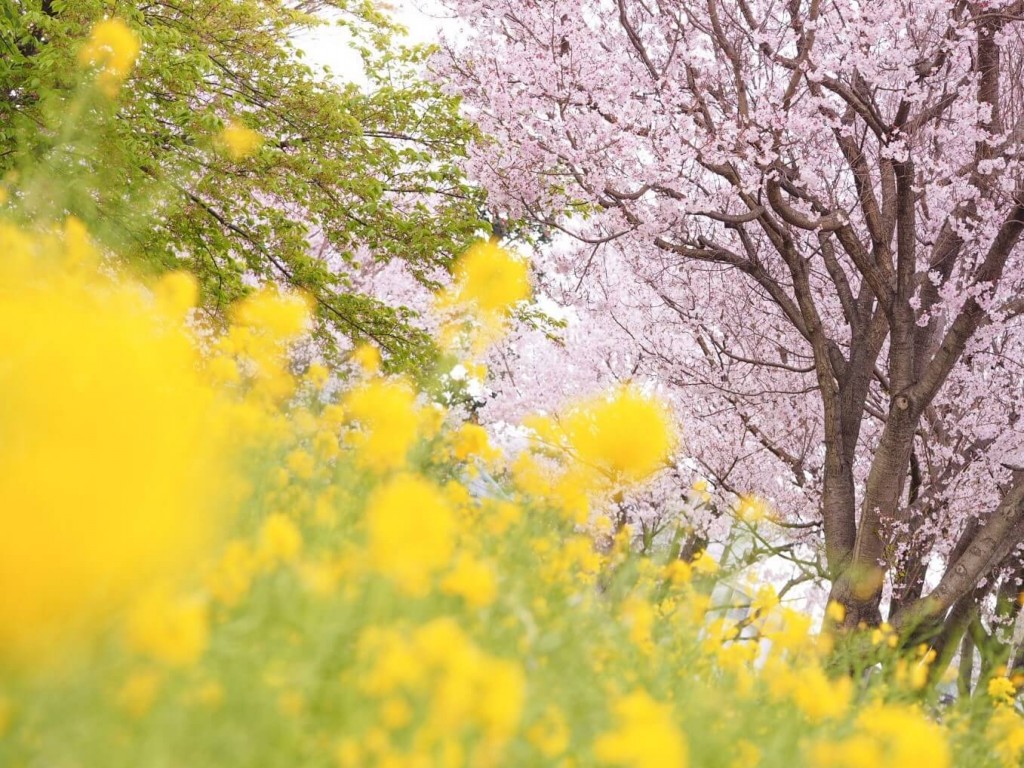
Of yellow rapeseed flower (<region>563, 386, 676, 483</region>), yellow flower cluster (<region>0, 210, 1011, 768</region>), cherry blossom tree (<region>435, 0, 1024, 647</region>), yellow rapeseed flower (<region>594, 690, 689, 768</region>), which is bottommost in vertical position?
yellow rapeseed flower (<region>594, 690, 689, 768</region>)

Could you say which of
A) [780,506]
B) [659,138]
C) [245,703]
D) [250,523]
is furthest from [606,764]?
[780,506]

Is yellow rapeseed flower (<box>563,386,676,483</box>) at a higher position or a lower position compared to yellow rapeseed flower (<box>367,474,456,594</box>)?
higher

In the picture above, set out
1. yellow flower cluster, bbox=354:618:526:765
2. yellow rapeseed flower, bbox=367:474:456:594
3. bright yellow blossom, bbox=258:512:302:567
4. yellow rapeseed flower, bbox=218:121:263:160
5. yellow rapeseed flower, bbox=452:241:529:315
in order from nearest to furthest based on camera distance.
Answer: yellow flower cluster, bbox=354:618:526:765
yellow rapeseed flower, bbox=367:474:456:594
bright yellow blossom, bbox=258:512:302:567
yellow rapeseed flower, bbox=452:241:529:315
yellow rapeseed flower, bbox=218:121:263:160

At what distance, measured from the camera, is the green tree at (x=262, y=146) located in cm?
754

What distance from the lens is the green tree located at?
7.54m

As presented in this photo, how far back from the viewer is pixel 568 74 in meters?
7.43

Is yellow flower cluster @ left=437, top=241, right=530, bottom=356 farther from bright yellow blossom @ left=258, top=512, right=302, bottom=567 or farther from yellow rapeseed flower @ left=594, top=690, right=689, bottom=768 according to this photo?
yellow rapeseed flower @ left=594, top=690, right=689, bottom=768

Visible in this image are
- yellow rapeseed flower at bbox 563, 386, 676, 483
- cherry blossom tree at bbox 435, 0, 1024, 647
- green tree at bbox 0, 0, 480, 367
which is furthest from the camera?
green tree at bbox 0, 0, 480, 367

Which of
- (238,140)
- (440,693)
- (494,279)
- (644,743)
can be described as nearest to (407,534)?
(440,693)

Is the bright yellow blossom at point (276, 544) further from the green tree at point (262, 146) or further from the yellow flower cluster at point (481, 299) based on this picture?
the green tree at point (262, 146)

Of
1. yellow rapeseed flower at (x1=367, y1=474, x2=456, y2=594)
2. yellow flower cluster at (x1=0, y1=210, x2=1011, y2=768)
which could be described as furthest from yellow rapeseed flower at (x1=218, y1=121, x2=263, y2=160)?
yellow rapeseed flower at (x1=367, y1=474, x2=456, y2=594)

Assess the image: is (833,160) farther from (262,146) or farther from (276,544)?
(276,544)

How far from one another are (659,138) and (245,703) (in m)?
6.68

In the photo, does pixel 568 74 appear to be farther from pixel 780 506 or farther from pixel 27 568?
pixel 780 506
